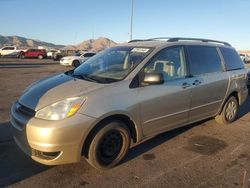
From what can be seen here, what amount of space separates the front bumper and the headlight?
65mm

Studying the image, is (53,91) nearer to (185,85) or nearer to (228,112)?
(185,85)

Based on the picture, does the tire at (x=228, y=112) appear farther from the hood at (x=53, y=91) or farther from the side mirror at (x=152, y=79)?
the hood at (x=53, y=91)

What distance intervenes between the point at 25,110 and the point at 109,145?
1.23 m

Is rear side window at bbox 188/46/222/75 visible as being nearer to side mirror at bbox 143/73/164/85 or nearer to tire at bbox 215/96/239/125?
tire at bbox 215/96/239/125

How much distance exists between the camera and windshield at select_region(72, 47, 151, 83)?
14.4 ft

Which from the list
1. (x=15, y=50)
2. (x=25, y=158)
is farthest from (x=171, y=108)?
(x=15, y=50)

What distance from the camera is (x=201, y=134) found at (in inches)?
226

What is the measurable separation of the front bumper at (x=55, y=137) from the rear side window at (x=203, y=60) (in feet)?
8.10

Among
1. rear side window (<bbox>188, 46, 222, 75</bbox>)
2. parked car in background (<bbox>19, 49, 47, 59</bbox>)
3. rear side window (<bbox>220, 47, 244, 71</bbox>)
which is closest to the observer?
rear side window (<bbox>188, 46, 222, 75</bbox>)

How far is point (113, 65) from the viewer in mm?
4727

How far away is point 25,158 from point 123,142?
148cm

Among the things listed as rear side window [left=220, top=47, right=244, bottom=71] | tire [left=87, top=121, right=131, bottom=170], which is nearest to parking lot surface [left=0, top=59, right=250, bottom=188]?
tire [left=87, top=121, right=131, bottom=170]

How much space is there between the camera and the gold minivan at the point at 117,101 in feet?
11.9

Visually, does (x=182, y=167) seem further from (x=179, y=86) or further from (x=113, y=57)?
(x=113, y=57)
